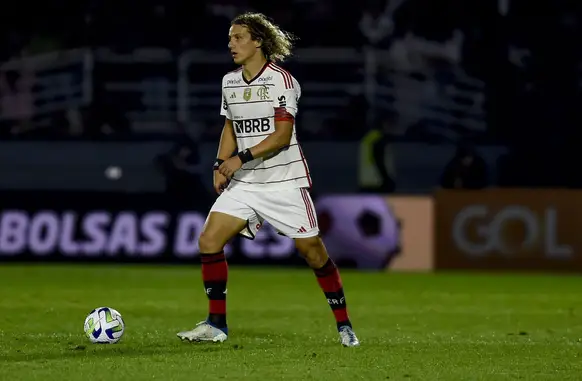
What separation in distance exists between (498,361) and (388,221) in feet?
27.6

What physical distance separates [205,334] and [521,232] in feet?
27.0

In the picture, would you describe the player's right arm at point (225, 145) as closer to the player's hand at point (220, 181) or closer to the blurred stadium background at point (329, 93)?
the player's hand at point (220, 181)

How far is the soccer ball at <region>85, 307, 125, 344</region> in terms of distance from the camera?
24.9ft

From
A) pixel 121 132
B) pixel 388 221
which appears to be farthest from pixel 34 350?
pixel 121 132

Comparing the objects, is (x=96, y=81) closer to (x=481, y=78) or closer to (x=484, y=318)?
(x=481, y=78)

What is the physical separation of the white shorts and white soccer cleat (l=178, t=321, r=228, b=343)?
0.63 meters

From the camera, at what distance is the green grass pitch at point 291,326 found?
660 cm

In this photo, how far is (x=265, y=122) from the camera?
782cm

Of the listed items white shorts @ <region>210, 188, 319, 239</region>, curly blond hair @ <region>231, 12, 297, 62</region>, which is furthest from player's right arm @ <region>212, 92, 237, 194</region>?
curly blond hair @ <region>231, 12, 297, 62</region>

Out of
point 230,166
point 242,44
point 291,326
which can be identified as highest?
point 242,44

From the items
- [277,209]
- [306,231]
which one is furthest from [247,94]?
[306,231]

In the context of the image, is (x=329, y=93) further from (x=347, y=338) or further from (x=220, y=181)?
(x=347, y=338)

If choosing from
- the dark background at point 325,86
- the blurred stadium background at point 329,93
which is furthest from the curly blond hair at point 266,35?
the dark background at point 325,86

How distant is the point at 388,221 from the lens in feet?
50.8
